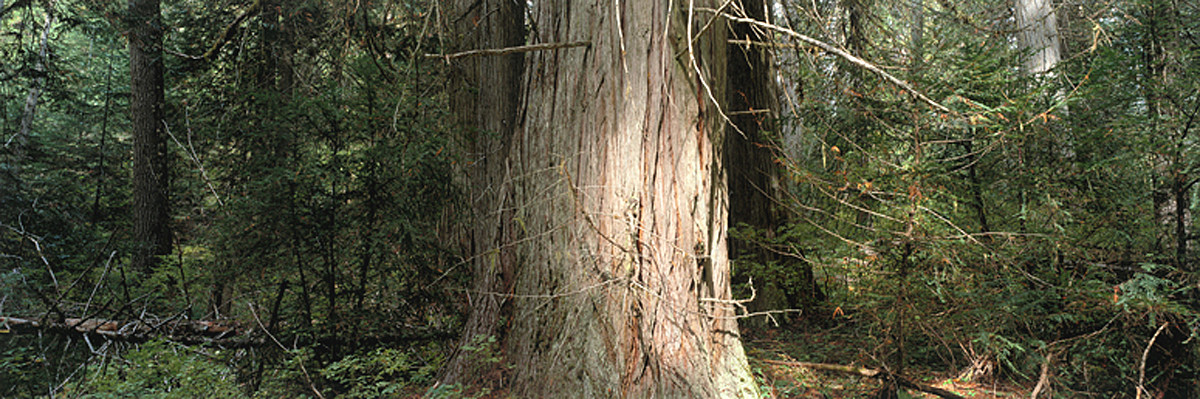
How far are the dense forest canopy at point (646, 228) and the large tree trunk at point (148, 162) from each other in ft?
7.57

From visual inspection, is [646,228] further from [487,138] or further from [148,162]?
[148,162]

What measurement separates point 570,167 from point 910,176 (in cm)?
254

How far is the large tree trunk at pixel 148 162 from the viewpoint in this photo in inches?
334

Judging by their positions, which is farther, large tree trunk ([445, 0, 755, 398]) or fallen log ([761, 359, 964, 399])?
fallen log ([761, 359, 964, 399])

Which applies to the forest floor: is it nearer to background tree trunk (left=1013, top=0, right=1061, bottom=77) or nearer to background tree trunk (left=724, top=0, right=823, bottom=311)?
background tree trunk (left=724, top=0, right=823, bottom=311)

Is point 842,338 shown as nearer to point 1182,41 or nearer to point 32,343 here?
point 1182,41

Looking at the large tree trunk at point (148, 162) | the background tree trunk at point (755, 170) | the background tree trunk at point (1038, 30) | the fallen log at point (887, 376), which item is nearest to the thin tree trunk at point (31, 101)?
the large tree trunk at point (148, 162)

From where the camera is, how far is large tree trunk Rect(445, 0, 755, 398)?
130 inches

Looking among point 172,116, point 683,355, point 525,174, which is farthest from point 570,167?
point 172,116

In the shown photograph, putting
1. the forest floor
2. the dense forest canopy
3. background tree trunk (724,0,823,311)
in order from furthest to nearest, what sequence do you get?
background tree trunk (724,0,823,311), the forest floor, the dense forest canopy

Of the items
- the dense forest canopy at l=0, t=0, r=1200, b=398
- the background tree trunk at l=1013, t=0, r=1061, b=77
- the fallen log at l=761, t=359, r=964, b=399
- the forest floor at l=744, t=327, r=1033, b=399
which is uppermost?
the background tree trunk at l=1013, t=0, r=1061, b=77

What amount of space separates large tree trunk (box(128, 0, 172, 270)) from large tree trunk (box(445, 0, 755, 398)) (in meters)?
7.24

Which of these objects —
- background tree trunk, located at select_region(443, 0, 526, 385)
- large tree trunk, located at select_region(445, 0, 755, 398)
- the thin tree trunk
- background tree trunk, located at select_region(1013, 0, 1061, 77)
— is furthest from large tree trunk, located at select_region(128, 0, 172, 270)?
background tree trunk, located at select_region(1013, 0, 1061, 77)

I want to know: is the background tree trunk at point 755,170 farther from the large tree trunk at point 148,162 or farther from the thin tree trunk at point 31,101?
the large tree trunk at point 148,162
